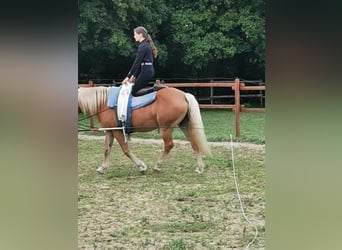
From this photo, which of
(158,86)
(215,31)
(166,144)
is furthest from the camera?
(166,144)

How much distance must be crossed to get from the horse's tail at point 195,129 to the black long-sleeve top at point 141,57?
216 mm

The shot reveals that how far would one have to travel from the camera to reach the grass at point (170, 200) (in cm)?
159

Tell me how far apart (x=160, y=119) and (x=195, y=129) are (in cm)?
21

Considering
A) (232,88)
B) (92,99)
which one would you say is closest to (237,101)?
(232,88)

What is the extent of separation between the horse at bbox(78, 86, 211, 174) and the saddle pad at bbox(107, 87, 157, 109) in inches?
0.6

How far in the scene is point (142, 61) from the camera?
155cm

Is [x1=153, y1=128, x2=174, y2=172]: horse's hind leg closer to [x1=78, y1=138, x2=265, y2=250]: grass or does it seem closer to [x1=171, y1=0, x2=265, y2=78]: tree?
[x1=78, y1=138, x2=265, y2=250]: grass

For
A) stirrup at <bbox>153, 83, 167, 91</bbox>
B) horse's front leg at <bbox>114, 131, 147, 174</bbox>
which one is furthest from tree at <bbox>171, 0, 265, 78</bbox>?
horse's front leg at <bbox>114, 131, 147, 174</bbox>

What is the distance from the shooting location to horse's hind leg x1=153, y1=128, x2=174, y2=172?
1.75 meters

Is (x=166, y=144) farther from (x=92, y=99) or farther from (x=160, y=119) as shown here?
(x=92, y=99)

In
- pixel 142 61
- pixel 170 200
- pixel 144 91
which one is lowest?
pixel 170 200
